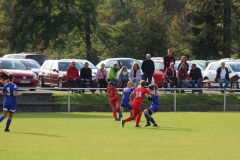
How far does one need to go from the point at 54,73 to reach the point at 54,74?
0.06 meters

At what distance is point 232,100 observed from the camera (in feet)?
118

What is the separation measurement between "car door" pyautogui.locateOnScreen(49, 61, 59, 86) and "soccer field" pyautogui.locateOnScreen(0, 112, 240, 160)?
11650mm

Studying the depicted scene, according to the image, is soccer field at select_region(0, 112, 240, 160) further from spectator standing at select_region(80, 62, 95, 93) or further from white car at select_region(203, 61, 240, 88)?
white car at select_region(203, 61, 240, 88)

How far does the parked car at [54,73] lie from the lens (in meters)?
39.7

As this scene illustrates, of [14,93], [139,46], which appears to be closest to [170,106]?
[14,93]

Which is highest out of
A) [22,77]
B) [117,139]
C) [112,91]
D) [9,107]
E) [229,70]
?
[229,70]

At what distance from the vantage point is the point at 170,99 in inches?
1385

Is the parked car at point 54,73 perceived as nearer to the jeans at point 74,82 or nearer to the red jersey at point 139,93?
the jeans at point 74,82

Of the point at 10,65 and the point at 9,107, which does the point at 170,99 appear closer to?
the point at 10,65

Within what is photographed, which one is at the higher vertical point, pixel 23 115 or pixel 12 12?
pixel 12 12

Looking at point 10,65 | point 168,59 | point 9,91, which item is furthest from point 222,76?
point 9,91

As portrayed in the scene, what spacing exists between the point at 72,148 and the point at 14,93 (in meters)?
4.89

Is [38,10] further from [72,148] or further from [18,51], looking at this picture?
[72,148]

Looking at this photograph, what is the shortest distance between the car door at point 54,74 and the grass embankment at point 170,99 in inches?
234
